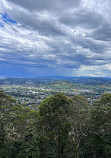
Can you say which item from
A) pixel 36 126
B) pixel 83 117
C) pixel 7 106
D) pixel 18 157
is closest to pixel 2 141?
pixel 18 157

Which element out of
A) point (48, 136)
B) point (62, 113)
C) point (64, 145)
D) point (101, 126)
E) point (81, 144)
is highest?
point (62, 113)

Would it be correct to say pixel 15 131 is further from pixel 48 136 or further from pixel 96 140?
pixel 96 140

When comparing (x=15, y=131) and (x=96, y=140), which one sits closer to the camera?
(x=96, y=140)

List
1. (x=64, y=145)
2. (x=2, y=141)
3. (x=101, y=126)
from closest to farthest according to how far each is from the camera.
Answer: (x=2, y=141) < (x=101, y=126) < (x=64, y=145)

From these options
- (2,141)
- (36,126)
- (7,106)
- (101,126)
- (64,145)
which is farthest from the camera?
(7,106)

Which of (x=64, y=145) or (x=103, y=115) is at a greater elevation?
(x=103, y=115)

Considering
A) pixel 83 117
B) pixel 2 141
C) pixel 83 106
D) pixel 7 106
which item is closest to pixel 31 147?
pixel 2 141
